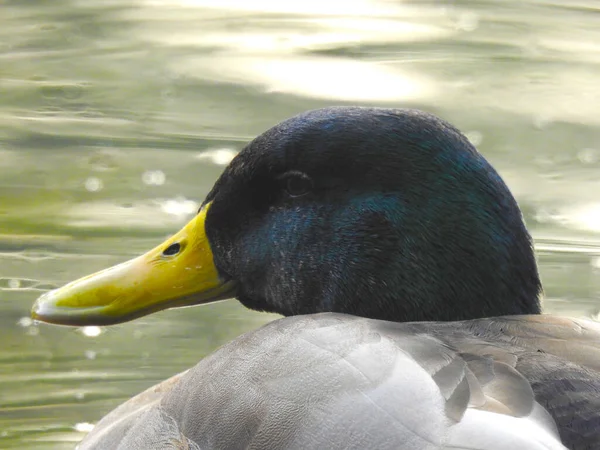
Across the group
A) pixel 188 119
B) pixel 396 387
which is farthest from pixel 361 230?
pixel 188 119

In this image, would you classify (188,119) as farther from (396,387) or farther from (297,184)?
(396,387)

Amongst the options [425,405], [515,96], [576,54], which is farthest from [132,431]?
[576,54]

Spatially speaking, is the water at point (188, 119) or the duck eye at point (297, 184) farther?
the water at point (188, 119)

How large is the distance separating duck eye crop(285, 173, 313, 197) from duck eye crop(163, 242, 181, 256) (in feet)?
1.43

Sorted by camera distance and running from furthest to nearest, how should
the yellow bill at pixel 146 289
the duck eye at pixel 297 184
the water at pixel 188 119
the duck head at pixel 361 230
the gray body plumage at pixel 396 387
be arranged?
the water at pixel 188 119 < the yellow bill at pixel 146 289 < the duck eye at pixel 297 184 < the duck head at pixel 361 230 < the gray body plumage at pixel 396 387

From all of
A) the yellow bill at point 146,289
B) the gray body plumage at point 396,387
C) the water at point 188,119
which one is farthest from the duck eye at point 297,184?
the water at point 188,119

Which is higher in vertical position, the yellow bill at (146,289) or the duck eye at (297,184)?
the duck eye at (297,184)

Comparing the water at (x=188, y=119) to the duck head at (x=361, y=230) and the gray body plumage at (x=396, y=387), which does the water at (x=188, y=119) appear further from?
the gray body plumage at (x=396, y=387)

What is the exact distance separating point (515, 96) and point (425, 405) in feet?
18.0

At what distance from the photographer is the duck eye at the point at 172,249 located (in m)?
4.24

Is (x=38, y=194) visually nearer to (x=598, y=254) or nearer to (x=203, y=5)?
(x=598, y=254)

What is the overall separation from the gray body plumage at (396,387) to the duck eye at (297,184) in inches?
21.8

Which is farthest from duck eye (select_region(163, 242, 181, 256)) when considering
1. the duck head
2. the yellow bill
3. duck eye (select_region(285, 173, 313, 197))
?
duck eye (select_region(285, 173, 313, 197))

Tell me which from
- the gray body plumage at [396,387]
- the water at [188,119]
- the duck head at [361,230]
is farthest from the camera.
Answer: the water at [188,119]
